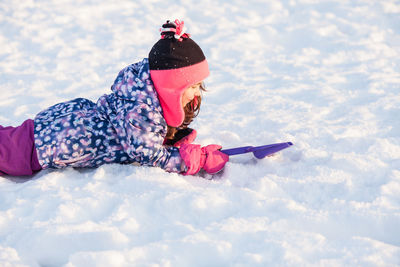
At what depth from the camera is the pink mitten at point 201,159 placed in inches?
91.1

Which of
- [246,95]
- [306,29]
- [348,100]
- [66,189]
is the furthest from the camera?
[306,29]

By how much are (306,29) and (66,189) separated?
3.27 m

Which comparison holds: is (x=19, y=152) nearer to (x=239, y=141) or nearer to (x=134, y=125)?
(x=134, y=125)

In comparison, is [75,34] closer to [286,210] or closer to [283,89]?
[283,89]

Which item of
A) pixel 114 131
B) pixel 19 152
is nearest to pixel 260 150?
pixel 114 131

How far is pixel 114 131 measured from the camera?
7.75ft

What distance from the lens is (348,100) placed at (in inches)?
124

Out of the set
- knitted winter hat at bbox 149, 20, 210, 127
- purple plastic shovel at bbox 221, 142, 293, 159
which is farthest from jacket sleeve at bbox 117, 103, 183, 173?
purple plastic shovel at bbox 221, 142, 293, 159

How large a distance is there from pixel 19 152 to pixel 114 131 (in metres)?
0.54

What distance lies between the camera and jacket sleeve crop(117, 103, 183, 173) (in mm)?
2232

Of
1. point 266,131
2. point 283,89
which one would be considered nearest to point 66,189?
point 266,131

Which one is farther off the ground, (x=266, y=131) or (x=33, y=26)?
(x=33, y=26)

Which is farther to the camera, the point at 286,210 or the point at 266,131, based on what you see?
the point at 266,131

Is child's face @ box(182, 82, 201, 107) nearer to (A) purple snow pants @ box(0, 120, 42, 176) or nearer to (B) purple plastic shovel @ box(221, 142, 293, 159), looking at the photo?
(B) purple plastic shovel @ box(221, 142, 293, 159)
